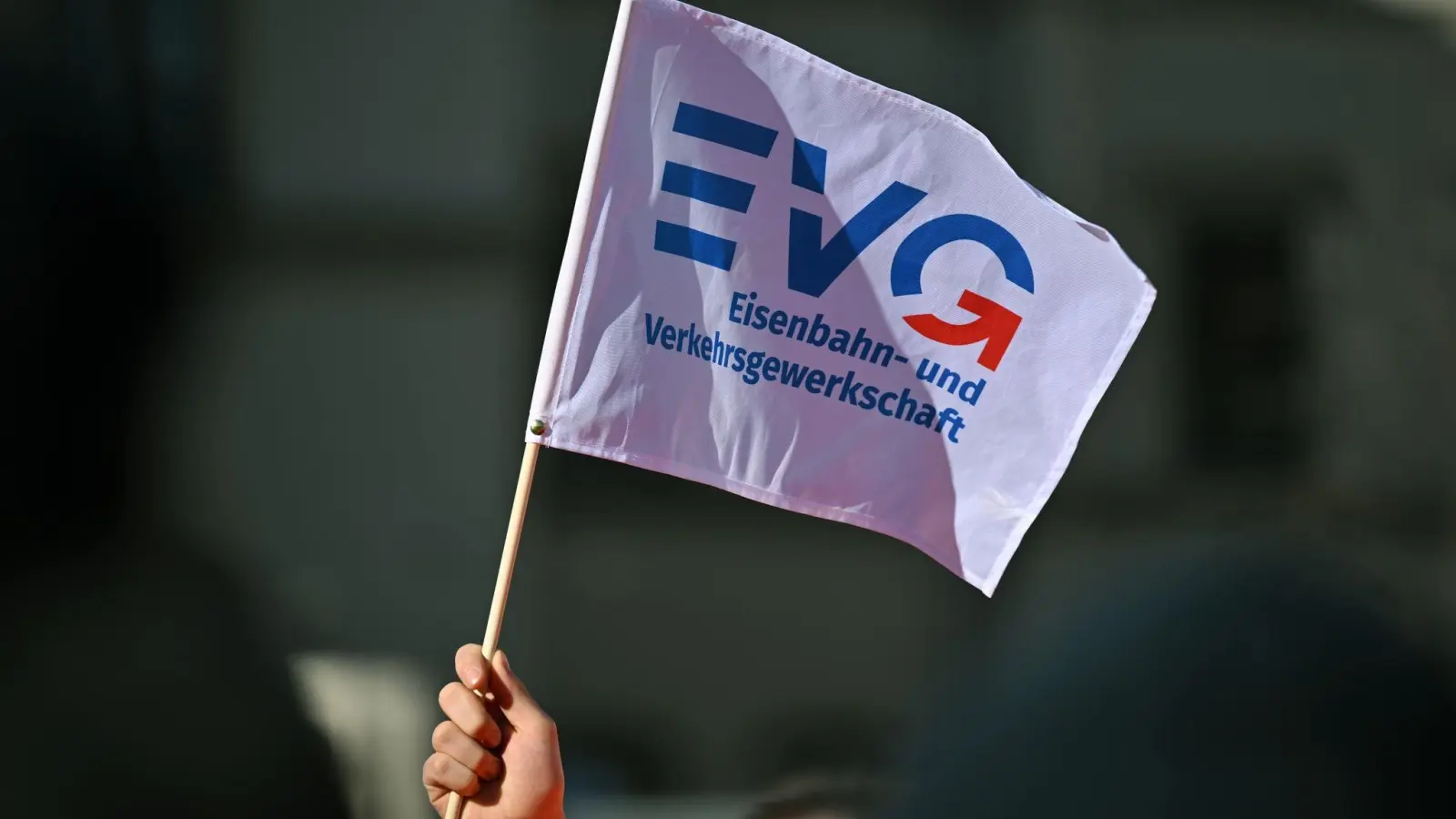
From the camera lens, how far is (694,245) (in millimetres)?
1962

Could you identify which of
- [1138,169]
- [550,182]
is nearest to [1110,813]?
[550,182]

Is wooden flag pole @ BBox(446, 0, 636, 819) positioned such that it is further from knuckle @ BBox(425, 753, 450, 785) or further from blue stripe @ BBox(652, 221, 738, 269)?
knuckle @ BBox(425, 753, 450, 785)

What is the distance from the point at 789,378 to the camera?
197 cm

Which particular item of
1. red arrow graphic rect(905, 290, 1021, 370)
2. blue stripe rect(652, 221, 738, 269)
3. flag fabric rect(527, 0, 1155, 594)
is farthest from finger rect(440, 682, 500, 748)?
red arrow graphic rect(905, 290, 1021, 370)

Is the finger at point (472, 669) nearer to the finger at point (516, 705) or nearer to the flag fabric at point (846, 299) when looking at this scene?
the finger at point (516, 705)

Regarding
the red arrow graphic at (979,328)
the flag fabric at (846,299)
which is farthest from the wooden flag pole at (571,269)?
the red arrow graphic at (979,328)

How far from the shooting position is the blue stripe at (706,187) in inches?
77.0

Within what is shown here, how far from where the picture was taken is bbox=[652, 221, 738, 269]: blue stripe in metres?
1.96

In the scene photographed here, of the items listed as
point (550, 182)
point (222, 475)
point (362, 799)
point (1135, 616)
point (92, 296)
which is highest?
point (1135, 616)

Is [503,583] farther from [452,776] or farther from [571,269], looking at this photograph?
[571,269]

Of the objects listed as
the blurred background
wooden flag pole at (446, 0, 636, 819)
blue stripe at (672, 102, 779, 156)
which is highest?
blue stripe at (672, 102, 779, 156)

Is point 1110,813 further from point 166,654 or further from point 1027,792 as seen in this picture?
point 166,654

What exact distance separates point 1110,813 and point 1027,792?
3cm

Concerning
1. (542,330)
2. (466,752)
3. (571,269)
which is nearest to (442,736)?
Answer: (466,752)
